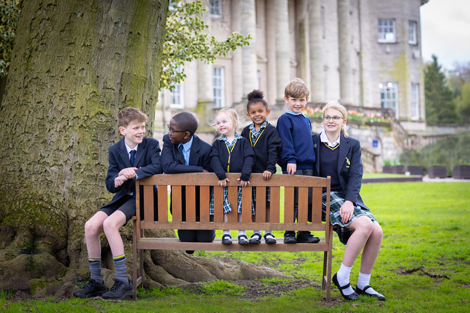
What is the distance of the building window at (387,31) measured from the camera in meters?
42.9

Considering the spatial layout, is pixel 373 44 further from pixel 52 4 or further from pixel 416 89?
pixel 52 4

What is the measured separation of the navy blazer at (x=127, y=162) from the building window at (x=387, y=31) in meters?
41.9

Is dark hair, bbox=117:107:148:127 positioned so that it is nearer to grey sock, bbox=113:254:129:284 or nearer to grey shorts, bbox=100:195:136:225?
grey shorts, bbox=100:195:136:225

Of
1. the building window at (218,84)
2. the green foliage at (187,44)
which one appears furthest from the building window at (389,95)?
the green foliage at (187,44)

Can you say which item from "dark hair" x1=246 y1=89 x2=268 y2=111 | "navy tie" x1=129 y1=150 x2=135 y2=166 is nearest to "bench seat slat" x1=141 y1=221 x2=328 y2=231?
"navy tie" x1=129 y1=150 x2=135 y2=166

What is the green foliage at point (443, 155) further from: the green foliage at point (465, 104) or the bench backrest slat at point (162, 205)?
the green foliage at point (465, 104)

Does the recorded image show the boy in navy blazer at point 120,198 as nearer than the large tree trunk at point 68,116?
Yes

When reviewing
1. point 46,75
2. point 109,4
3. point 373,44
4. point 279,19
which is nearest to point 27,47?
point 46,75

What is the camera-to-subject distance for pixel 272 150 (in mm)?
4781

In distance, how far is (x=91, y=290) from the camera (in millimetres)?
4418

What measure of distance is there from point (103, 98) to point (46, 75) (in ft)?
2.29

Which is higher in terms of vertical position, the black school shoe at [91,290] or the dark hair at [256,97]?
the dark hair at [256,97]

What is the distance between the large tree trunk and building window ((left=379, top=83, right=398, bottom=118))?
132 ft

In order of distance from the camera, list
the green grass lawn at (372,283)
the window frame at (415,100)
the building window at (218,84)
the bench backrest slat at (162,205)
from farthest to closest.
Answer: the window frame at (415,100) < the building window at (218,84) < the bench backrest slat at (162,205) < the green grass lawn at (372,283)
